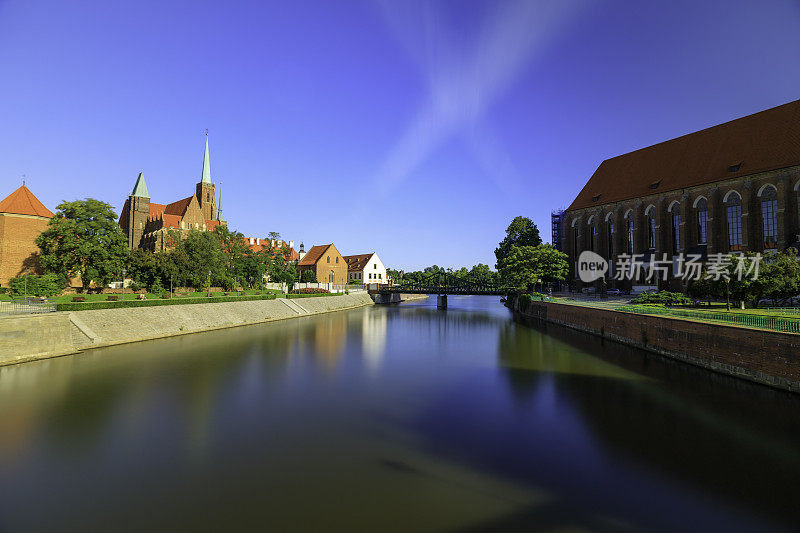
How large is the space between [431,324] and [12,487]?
39.4m

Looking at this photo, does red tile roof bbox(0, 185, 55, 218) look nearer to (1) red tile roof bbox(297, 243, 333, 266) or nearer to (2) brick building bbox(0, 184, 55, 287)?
(2) brick building bbox(0, 184, 55, 287)

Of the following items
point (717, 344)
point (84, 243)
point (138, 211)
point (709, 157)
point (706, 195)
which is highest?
point (709, 157)

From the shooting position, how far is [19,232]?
42781 millimetres

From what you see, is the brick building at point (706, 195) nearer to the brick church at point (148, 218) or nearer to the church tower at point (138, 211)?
the brick church at point (148, 218)

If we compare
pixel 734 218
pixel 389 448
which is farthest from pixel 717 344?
pixel 734 218

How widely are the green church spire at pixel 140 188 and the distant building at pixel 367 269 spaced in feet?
159

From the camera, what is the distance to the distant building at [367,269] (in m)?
95.8

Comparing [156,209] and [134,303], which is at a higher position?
[156,209]

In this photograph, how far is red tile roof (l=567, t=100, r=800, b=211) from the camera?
36469 mm

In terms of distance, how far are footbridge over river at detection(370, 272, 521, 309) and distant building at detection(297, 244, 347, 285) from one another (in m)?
9.35

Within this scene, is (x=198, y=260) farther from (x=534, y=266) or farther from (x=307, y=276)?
(x=534, y=266)

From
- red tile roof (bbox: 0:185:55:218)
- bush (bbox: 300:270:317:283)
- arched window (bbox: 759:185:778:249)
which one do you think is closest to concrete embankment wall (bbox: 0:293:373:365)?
red tile roof (bbox: 0:185:55:218)

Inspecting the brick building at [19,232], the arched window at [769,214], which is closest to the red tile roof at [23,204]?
the brick building at [19,232]

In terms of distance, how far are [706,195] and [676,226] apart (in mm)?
4726
